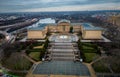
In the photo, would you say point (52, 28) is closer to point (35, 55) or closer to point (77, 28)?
point (77, 28)

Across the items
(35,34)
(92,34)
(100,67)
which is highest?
(35,34)

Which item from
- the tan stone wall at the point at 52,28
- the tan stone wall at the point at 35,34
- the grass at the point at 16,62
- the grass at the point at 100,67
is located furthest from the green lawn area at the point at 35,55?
the tan stone wall at the point at 52,28

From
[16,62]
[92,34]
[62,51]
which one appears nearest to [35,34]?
[62,51]

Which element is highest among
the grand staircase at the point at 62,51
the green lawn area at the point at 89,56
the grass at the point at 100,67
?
the grand staircase at the point at 62,51

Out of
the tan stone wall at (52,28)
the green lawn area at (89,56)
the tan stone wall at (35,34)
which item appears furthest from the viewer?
the tan stone wall at (52,28)

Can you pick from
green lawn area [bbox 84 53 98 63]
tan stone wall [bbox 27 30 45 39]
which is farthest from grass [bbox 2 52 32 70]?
tan stone wall [bbox 27 30 45 39]

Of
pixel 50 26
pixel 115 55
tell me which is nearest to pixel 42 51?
pixel 115 55

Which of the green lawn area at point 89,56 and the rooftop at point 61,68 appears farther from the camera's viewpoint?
the green lawn area at point 89,56

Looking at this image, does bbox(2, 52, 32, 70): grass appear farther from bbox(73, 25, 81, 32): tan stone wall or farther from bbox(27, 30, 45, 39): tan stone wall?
bbox(73, 25, 81, 32): tan stone wall

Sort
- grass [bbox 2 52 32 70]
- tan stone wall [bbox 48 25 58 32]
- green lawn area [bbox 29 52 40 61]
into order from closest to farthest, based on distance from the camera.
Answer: grass [bbox 2 52 32 70]
green lawn area [bbox 29 52 40 61]
tan stone wall [bbox 48 25 58 32]

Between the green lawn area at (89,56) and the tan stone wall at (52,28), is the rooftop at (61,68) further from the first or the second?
the tan stone wall at (52,28)

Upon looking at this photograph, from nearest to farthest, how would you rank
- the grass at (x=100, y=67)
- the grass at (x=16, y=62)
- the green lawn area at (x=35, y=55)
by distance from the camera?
the grass at (x=100, y=67)
the grass at (x=16, y=62)
the green lawn area at (x=35, y=55)
